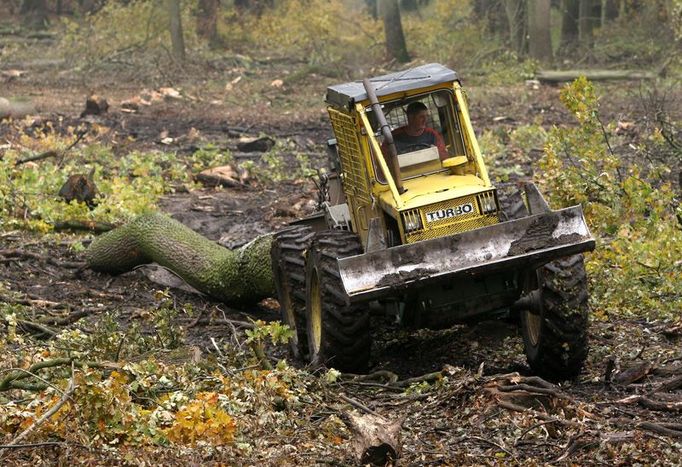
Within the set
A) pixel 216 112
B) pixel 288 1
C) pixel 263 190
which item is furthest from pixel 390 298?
pixel 288 1

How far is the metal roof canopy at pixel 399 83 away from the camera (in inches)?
373

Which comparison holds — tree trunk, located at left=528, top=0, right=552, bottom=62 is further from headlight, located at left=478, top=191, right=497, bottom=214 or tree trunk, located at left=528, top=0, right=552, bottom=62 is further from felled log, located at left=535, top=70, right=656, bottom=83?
headlight, located at left=478, top=191, right=497, bottom=214

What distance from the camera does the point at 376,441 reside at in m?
6.46

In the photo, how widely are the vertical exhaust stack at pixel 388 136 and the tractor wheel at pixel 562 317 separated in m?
1.42

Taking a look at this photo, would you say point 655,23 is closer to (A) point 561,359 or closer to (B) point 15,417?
(A) point 561,359

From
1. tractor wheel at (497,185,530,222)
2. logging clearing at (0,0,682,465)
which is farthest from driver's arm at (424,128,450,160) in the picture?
logging clearing at (0,0,682,465)

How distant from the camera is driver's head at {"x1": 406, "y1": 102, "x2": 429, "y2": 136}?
9.73 m

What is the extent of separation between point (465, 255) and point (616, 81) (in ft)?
66.0

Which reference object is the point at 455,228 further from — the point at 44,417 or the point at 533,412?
the point at 44,417

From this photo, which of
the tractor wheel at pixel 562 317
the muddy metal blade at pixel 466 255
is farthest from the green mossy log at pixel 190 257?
the tractor wheel at pixel 562 317

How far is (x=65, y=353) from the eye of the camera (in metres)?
8.52

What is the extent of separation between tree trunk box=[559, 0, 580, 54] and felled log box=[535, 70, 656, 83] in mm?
3652

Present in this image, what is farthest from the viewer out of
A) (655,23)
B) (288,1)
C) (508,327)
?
(288,1)

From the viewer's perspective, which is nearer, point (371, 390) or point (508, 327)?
point (371, 390)
